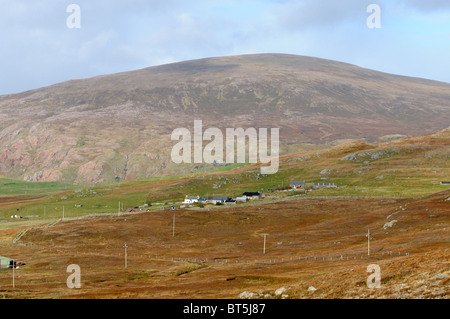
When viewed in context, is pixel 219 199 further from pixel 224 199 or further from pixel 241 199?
pixel 241 199

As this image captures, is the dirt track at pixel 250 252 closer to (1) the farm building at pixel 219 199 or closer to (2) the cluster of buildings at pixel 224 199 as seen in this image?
(2) the cluster of buildings at pixel 224 199

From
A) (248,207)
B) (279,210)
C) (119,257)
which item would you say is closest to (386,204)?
(279,210)

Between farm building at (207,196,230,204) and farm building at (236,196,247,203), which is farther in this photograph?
farm building at (236,196,247,203)

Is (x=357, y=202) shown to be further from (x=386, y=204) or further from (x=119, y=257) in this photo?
(x=119, y=257)

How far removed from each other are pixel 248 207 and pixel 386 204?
45061 mm

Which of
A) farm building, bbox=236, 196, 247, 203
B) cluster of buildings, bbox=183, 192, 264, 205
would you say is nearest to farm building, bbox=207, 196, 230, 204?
cluster of buildings, bbox=183, 192, 264, 205

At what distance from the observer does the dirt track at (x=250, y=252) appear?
54656 millimetres

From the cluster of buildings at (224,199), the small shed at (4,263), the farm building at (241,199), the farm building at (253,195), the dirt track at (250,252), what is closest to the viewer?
the dirt track at (250,252)

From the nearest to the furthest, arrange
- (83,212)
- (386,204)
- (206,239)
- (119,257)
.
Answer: (119,257) < (206,239) < (386,204) < (83,212)

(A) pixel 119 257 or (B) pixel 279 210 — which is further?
(B) pixel 279 210

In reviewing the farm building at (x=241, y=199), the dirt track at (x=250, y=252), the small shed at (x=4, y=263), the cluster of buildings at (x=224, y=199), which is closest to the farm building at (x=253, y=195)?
the cluster of buildings at (x=224, y=199)

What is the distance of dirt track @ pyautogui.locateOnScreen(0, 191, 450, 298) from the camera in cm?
5466

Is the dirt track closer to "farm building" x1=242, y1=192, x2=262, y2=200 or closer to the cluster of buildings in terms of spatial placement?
the cluster of buildings
